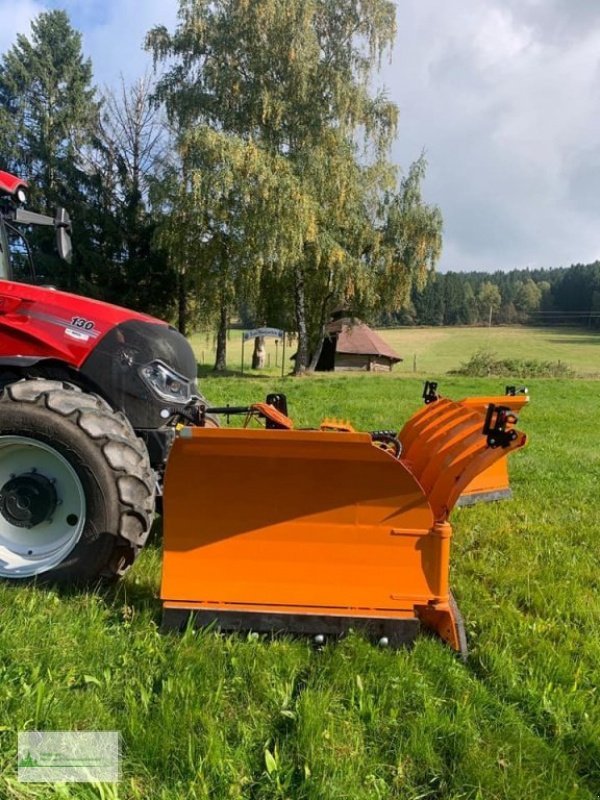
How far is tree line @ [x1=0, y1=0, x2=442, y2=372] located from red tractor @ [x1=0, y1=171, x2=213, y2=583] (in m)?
16.4

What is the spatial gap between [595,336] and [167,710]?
245 ft

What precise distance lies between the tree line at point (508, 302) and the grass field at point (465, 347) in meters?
10.9

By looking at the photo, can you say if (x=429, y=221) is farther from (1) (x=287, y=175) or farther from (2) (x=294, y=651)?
(2) (x=294, y=651)

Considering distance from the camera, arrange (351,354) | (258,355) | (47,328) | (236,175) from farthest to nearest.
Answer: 1. (351,354)
2. (258,355)
3. (236,175)
4. (47,328)

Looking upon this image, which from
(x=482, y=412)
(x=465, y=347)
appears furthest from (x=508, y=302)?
(x=482, y=412)

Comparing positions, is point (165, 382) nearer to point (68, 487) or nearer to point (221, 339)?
point (68, 487)

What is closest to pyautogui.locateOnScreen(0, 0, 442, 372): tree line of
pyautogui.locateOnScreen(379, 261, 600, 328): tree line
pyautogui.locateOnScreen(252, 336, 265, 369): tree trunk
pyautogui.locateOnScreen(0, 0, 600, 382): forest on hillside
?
pyautogui.locateOnScreen(0, 0, 600, 382): forest on hillside

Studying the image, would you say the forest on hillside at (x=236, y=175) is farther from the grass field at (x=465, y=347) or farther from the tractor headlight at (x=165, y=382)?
the tractor headlight at (x=165, y=382)

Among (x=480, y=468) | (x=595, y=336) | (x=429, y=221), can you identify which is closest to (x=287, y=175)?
(x=429, y=221)

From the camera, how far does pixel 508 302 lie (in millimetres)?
97188

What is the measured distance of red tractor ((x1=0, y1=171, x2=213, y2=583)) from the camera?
2986 mm

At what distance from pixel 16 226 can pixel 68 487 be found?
2.05 metres

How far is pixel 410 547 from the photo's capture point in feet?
9.03

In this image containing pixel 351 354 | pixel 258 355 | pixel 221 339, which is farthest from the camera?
pixel 351 354
